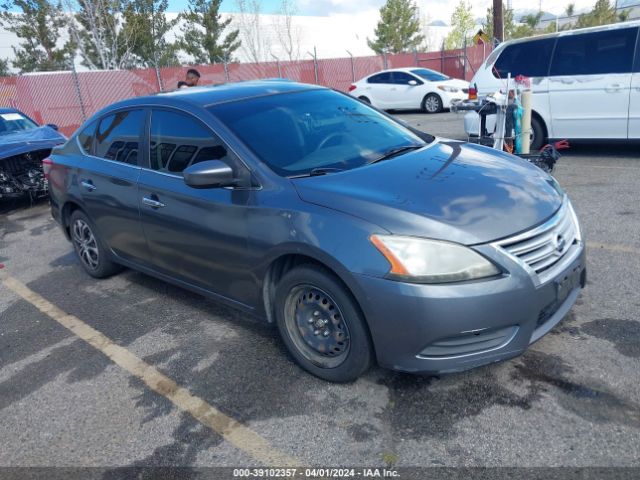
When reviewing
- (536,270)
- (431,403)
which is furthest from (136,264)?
(536,270)

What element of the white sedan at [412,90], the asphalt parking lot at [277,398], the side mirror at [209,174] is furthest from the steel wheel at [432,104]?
the side mirror at [209,174]

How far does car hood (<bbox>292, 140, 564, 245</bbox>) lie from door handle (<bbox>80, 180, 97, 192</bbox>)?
2.33 metres

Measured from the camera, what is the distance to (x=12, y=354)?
395 cm

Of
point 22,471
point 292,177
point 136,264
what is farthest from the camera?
point 136,264

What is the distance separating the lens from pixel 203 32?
104ft

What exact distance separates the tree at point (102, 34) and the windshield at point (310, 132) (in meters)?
23.1

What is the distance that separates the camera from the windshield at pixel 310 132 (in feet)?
11.2

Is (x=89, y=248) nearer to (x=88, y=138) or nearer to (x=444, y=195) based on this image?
(x=88, y=138)

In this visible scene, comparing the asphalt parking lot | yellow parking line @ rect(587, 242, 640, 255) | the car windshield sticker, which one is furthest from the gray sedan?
the car windshield sticker

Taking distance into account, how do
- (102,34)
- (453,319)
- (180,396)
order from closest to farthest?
1. (453,319)
2. (180,396)
3. (102,34)

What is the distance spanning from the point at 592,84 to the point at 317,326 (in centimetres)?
662

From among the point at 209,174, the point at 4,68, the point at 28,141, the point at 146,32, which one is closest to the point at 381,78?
the point at 28,141

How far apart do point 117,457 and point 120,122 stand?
280 centimetres

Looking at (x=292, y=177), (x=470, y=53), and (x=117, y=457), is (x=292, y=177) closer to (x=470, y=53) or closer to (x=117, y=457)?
(x=117, y=457)
